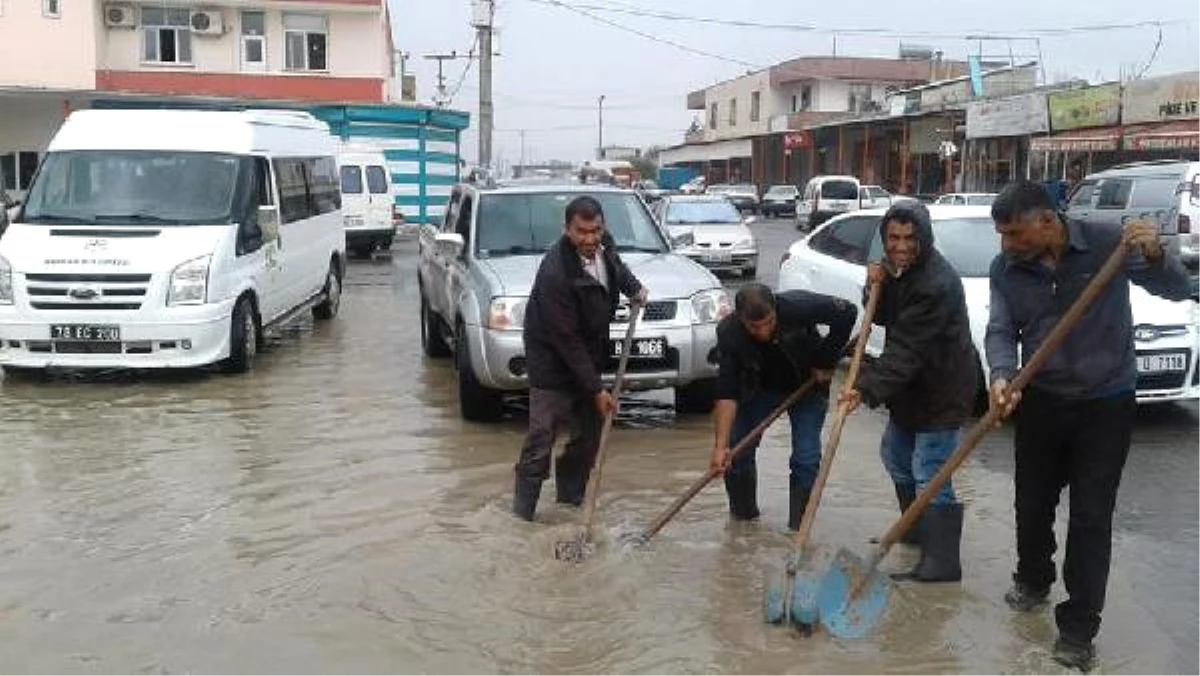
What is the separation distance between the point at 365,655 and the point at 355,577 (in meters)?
0.84

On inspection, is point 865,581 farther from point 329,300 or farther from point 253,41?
point 253,41

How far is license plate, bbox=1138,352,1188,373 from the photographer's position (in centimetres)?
756

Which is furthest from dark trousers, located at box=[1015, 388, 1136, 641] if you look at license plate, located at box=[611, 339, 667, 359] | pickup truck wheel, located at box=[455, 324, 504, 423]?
pickup truck wheel, located at box=[455, 324, 504, 423]

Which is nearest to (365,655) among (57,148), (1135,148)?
(57,148)

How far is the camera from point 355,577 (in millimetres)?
5070

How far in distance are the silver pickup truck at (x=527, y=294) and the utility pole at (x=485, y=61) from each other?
20.3 metres

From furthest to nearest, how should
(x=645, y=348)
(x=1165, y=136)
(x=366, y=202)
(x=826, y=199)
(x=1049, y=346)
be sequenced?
1. (x=826, y=199)
2. (x=1165, y=136)
3. (x=366, y=202)
4. (x=645, y=348)
5. (x=1049, y=346)

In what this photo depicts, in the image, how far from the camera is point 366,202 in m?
23.8

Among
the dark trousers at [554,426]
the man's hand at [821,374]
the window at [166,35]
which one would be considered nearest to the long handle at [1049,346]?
the man's hand at [821,374]

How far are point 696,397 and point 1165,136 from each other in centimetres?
1978

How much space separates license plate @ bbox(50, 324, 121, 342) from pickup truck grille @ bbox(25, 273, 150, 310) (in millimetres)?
139

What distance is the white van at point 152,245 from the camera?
29.7ft

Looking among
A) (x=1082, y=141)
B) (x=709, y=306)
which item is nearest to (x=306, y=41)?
(x=1082, y=141)

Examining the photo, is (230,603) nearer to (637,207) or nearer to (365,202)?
(637,207)
